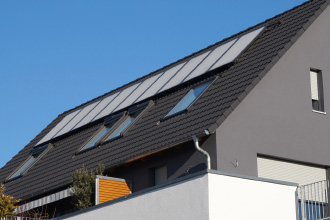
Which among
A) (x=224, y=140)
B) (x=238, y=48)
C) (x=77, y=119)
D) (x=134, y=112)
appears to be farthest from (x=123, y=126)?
(x=224, y=140)

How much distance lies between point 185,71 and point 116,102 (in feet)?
10.5

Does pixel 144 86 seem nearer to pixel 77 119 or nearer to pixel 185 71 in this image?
pixel 185 71

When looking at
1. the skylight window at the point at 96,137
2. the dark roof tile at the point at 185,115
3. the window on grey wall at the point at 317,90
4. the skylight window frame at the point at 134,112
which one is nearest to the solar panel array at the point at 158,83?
the dark roof tile at the point at 185,115

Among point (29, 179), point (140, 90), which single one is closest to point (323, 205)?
point (140, 90)

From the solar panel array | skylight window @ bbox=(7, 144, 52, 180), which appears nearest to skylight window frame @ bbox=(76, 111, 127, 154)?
the solar panel array

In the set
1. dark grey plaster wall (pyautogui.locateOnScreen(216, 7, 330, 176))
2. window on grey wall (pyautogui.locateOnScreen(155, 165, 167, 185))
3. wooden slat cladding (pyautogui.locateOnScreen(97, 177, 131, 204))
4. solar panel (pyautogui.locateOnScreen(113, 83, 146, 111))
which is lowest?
wooden slat cladding (pyautogui.locateOnScreen(97, 177, 131, 204))

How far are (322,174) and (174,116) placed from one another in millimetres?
4028

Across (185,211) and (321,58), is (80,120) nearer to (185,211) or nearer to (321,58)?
(321,58)

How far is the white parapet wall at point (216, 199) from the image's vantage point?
52.3 feet

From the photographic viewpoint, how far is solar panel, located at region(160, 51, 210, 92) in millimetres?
22847

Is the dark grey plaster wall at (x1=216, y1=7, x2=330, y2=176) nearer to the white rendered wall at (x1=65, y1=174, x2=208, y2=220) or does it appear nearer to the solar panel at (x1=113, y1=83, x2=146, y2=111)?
the white rendered wall at (x1=65, y1=174, x2=208, y2=220)

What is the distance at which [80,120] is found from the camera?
26859mm

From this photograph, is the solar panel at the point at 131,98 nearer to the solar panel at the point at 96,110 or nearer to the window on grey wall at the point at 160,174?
the solar panel at the point at 96,110

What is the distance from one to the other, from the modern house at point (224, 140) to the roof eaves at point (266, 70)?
3cm
